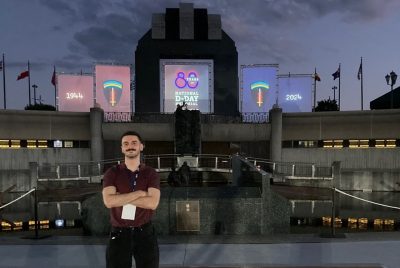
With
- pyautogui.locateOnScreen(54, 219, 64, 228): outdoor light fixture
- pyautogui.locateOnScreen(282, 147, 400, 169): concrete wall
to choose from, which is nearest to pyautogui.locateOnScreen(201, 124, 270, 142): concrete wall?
pyautogui.locateOnScreen(282, 147, 400, 169): concrete wall

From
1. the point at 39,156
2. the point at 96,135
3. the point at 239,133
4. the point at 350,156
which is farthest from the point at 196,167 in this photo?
the point at 350,156

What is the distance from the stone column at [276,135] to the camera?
32.9m

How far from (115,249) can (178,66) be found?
3868cm

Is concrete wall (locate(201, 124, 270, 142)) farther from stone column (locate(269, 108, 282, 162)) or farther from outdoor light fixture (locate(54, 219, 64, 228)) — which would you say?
outdoor light fixture (locate(54, 219, 64, 228))

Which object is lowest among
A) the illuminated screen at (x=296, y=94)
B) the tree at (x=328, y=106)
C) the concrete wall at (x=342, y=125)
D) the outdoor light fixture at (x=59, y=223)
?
the outdoor light fixture at (x=59, y=223)

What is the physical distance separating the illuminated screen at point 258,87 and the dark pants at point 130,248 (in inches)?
1447

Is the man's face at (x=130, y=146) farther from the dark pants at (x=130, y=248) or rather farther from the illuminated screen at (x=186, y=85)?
the illuminated screen at (x=186, y=85)

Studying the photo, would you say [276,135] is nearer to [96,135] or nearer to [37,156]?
[96,135]

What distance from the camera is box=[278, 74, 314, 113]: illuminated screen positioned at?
132 ft

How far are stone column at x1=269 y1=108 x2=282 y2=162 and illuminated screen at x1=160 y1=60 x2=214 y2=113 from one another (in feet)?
34.3

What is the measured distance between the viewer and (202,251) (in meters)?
6.61

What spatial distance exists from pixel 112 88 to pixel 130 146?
1445 inches

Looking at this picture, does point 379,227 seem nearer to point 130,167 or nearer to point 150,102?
point 130,167

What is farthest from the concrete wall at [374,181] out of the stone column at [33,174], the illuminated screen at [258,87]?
the stone column at [33,174]
